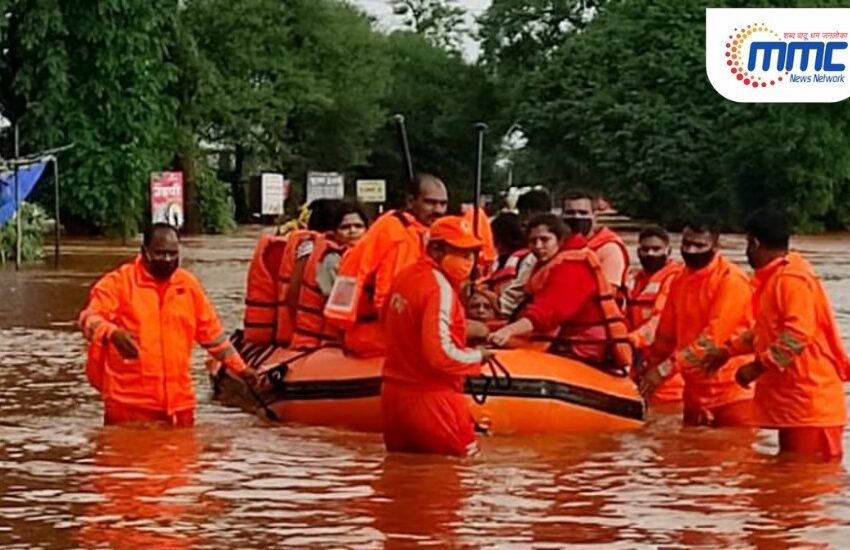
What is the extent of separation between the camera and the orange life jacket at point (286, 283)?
14008 millimetres

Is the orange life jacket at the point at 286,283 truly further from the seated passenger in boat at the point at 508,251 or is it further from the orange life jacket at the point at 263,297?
the seated passenger in boat at the point at 508,251

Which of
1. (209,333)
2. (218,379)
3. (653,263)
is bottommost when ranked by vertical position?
(218,379)

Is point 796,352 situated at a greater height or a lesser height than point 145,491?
greater

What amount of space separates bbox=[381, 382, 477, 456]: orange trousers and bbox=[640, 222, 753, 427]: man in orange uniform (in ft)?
5.73

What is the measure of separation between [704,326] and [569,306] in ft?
2.89

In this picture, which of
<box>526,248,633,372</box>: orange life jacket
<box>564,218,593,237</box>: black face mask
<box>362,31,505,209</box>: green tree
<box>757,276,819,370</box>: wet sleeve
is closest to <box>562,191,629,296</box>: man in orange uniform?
<box>564,218,593,237</box>: black face mask

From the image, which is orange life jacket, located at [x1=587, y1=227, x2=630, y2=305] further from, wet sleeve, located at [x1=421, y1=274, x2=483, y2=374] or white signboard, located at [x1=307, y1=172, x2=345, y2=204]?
white signboard, located at [x1=307, y1=172, x2=345, y2=204]

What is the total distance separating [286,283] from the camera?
46.6 ft

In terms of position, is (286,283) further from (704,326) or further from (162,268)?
(704,326)

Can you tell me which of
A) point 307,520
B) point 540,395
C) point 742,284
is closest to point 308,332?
point 540,395

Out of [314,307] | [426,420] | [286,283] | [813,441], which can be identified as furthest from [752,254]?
[286,283]

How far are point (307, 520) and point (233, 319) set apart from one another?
530 inches

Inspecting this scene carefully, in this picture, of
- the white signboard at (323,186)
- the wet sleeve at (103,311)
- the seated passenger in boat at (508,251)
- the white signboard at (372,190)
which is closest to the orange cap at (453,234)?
the wet sleeve at (103,311)

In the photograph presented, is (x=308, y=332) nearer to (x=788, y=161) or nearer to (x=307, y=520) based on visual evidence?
(x=307, y=520)
